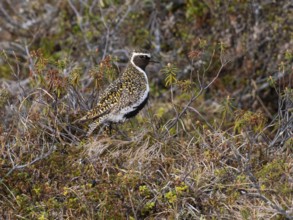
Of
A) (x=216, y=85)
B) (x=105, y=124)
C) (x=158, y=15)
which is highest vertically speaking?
(x=105, y=124)

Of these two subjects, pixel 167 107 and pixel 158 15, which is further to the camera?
pixel 158 15

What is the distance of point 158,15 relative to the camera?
32.0 ft

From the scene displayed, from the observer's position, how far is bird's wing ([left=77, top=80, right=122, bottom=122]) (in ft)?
21.5

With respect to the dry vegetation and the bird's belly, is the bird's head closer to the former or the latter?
the dry vegetation

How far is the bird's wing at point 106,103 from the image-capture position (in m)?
6.55

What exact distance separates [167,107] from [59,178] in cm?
313

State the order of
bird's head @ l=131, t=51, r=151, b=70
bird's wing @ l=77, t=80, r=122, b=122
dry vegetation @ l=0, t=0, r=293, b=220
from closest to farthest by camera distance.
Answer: dry vegetation @ l=0, t=0, r=293, b=220 < bird's wing @ l=77, t=80, r=122, b=122 < bird's head @ l=131, t=51, r=151, b=70

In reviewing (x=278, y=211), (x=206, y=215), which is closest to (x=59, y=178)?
(x=206, y=215)

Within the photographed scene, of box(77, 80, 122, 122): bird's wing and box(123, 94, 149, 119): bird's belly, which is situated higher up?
box(77, 80, 122, 122): bird's wing

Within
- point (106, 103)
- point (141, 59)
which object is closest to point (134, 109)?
point (106, 103)

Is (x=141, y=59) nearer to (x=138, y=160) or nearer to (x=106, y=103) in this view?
(x=106, y=103)

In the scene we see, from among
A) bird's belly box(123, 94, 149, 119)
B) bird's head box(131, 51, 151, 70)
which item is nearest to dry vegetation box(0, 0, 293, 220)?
bird's belly box(123, 94, 149, 119)

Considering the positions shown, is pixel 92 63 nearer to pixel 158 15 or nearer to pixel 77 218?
pixel 158 15

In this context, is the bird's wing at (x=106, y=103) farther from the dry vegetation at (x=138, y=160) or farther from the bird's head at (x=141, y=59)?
the bird's head at (x=141, y=59)
